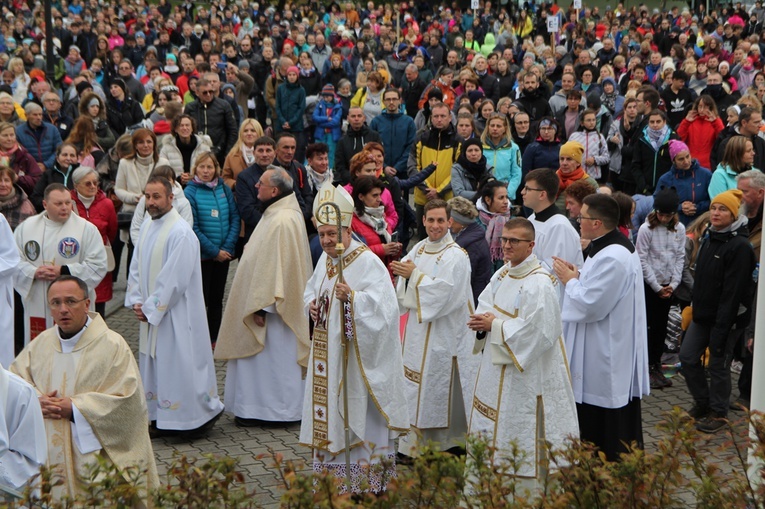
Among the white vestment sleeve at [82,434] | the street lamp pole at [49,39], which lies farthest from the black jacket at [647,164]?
the street lamp pole at [49,39]

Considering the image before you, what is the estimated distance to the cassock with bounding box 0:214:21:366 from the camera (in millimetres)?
8070

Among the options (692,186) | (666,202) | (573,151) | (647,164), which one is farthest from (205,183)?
(647,164)

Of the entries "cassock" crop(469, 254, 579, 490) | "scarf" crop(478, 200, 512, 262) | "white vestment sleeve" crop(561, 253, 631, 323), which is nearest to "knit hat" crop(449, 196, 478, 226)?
"scarf" crop(478, 200, 512, 262)

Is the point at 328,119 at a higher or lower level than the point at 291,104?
lower

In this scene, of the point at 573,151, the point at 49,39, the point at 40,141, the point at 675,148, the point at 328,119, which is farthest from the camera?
the point at 49,39

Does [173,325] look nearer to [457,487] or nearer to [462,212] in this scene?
[462,212]

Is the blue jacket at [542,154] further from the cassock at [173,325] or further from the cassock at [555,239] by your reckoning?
the cassock at [173,325]

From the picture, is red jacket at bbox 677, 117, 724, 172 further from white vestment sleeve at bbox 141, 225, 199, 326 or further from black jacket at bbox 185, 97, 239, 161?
white vestment sleeve at bbox 141, 225, 199, 326

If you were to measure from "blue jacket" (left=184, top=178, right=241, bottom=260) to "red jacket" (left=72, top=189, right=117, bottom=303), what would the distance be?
84cm

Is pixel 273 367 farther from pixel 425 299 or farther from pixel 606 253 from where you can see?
pixel 606 253

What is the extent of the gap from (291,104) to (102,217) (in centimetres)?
743

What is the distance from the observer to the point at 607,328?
7.14 meters

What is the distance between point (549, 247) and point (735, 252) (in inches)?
57.7

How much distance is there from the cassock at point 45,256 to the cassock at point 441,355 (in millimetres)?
2818
